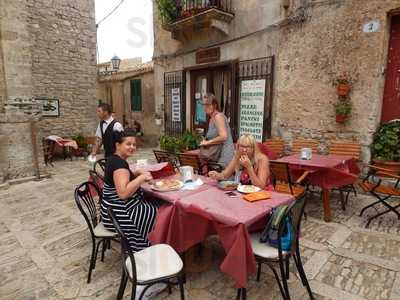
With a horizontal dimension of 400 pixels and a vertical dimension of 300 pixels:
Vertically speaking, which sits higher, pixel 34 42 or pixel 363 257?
pixel 34 42

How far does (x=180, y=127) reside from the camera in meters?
8.01

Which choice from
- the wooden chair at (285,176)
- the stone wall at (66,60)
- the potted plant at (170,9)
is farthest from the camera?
the stone wall at (66,60)

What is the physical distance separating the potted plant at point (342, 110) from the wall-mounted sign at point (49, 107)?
840cm

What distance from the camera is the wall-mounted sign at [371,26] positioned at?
14.0ft

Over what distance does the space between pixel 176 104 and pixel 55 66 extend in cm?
434

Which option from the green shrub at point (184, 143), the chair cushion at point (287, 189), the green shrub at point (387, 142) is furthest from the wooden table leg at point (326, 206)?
the green shrub at point (184, 143)

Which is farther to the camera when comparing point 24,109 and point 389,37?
point 24,109

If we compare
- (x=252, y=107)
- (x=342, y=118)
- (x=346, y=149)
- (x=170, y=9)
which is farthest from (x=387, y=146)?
(x=170, y=9)

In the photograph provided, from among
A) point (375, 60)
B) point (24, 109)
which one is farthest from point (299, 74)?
point (24, 109)

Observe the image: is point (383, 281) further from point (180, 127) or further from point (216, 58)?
point (180, 127)

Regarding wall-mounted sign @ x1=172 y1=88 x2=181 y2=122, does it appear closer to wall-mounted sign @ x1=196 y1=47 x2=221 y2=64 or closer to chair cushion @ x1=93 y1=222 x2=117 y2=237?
wall-mounted sign @ x1=196 y1=47 x2=221 y2=64

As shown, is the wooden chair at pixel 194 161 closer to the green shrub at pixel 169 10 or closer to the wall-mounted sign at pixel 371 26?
the wall-mounted sign at pixel 371 26

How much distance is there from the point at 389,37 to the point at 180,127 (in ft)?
17.4

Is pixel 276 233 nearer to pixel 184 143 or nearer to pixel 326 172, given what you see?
pixel 326 172
